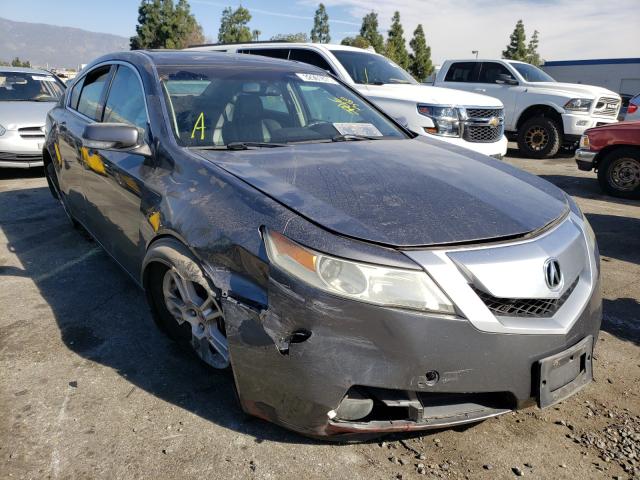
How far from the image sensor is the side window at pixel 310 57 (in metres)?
7.92

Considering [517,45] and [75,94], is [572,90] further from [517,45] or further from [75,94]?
[517,45]

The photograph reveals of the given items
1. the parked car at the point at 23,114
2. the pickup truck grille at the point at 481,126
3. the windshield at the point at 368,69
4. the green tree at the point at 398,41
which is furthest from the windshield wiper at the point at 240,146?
the green tree at the point at 398,41

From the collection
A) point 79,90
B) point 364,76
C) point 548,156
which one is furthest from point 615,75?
point 79,90

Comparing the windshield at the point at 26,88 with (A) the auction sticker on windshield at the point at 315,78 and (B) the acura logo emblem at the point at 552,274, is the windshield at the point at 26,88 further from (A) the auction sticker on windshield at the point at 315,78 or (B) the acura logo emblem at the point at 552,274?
(B) the acura logo emblem at the point at 552,274

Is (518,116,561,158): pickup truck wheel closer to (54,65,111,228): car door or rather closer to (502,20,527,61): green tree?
(54,65,111,228): car door

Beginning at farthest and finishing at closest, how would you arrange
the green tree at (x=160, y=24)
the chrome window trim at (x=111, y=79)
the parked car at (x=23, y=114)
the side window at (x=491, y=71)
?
1. the green tree at (x=160, y=24)
2. the side window at (x=491, y=71)
3. the parked car at (x=23, y=114)
4. the chrome window trim at (x=111, y=79)

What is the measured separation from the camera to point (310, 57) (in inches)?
317

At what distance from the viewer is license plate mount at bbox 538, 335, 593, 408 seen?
77.6 inches

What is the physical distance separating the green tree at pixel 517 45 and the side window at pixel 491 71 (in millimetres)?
46475

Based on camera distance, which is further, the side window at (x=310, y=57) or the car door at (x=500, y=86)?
the car door at (x=500, y=86)

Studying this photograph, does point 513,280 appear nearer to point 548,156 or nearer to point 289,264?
point 289,264

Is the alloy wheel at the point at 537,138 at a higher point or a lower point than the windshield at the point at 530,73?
lower

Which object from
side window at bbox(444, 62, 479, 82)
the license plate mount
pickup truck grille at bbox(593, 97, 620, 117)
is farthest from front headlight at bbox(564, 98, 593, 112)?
the license plate mount

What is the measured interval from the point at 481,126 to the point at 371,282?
616 centimetres
